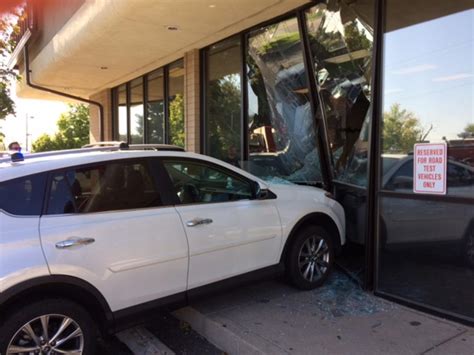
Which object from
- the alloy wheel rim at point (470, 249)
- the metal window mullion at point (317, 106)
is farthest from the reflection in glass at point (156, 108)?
the alloy wheel rim at point (470, 249)

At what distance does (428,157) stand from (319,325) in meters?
1.84

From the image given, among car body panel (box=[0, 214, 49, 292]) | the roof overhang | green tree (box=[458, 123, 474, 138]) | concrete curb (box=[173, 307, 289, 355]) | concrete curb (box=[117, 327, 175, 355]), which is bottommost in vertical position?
concrete curb (box=[117, 327, 175, 355])

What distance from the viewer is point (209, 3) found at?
5.93 m

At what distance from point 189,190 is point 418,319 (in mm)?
2412

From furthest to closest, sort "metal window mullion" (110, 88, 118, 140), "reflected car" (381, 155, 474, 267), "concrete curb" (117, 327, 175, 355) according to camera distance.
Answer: "metal window mullion" (110, 88, 118, 140)
"reflected car" (381, 155, 474, 267)
"concrete curb" (117, 327, 175, 355)

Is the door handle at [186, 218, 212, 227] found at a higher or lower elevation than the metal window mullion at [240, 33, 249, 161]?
lower

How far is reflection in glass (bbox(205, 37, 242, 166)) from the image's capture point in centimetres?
834

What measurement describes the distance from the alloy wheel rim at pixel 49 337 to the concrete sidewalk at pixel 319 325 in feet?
4.13

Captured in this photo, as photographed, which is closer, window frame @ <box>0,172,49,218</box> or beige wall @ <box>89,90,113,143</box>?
window frame @ <box>0,172,49,218</box>

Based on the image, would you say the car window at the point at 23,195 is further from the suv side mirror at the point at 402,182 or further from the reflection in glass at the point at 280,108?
the reflection in glass at the point at 280,108

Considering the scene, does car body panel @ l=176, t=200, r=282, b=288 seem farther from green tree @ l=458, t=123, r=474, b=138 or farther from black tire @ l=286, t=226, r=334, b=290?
green tree @ l=458, t=123, r=474, b=138

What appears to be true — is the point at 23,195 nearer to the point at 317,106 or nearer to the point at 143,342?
the point at 143,342

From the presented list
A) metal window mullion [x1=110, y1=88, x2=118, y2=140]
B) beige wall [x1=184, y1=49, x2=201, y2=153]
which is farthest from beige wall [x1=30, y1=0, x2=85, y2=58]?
metal window mullion [x1=110, y1=88, x2=118, y2=140]

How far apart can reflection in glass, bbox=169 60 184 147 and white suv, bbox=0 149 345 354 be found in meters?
5.80
